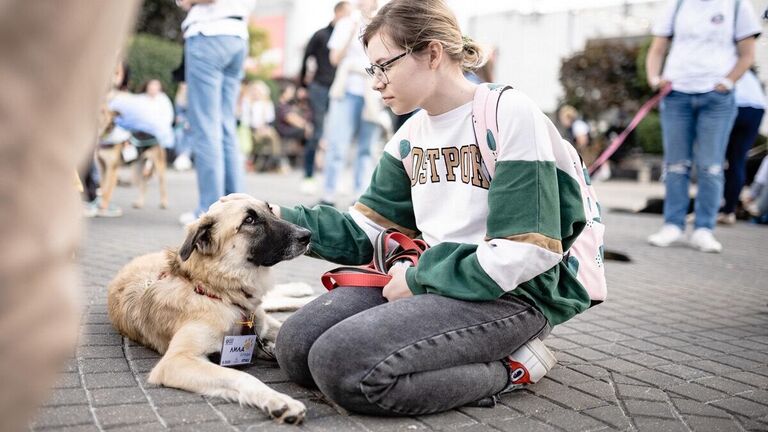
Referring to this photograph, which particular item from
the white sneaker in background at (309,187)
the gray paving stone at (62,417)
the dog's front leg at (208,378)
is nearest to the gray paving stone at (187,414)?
the dog's front leg at (208,378)

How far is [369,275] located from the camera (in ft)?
10.1

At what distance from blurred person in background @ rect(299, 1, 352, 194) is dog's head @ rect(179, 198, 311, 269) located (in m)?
7.16

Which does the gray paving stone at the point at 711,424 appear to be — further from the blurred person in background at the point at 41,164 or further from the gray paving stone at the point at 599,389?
the blurred person in background at the point at 41,164

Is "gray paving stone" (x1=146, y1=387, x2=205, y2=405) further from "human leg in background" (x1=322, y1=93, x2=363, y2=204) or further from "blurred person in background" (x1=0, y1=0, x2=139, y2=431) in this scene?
"human leg in background" (x1=322, y1=93, x2=363, y2=204)

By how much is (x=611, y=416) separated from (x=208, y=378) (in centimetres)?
159

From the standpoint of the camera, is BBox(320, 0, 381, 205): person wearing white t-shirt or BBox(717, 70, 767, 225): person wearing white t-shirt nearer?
BBox(320, 0, 381, 205): person wearing white t-shirt

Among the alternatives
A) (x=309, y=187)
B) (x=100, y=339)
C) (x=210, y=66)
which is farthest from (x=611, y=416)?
(x=309, y=187)

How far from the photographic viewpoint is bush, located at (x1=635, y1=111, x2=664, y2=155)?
2253 centimetres

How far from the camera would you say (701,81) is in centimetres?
709

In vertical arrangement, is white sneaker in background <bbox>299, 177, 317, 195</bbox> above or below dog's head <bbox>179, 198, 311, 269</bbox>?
below

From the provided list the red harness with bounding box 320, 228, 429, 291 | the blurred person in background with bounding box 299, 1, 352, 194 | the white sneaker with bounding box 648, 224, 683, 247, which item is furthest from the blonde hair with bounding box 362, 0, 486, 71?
the blurred person in background with bounding box 299, 1, 352, 194

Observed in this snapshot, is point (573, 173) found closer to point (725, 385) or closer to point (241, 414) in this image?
point (725, 385)

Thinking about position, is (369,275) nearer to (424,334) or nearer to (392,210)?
(392,210)

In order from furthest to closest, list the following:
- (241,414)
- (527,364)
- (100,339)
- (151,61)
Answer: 1. (151,61)
2. (100,339)
3. (527,364)
4. (241,414)
